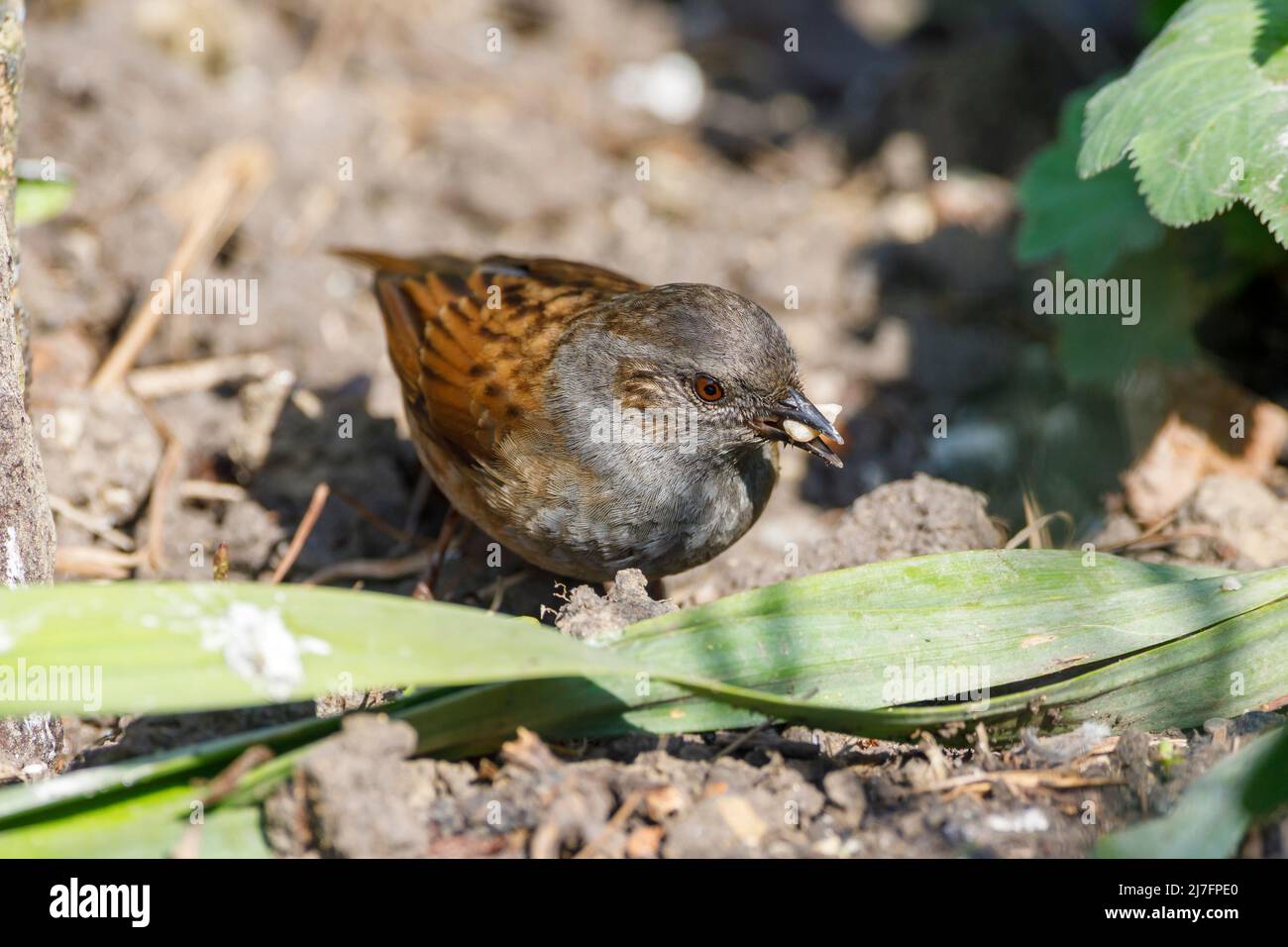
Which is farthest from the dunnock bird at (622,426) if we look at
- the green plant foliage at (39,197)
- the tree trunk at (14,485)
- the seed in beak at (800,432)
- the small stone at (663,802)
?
the green plant foliage at (39,197)

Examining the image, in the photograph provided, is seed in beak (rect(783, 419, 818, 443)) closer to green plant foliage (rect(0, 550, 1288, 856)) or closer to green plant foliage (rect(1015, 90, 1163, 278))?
green plant foliage (rect(0, 550, 1288, 856))

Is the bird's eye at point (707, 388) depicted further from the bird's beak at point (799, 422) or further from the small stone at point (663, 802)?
the small stone at point (663, 802)

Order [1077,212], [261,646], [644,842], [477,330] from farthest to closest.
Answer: [1077,212] < [477,330] < [644,842] < [261,646]

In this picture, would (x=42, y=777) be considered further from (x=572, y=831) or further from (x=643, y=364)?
(x=643, y=364)

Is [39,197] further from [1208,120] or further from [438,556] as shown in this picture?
[1208,120]

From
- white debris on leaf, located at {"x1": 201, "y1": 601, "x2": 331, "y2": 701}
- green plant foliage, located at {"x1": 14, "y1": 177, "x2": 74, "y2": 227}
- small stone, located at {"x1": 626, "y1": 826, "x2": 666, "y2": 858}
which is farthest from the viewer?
green plant foliage, located at {"x1": 14, "y1": 177, "x2": 74, "y2": 227}

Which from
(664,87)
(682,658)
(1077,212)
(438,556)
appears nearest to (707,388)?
(682,658)

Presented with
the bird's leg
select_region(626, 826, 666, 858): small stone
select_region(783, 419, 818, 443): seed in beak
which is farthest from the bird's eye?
select_region(626, 826, 666, 858): small stone

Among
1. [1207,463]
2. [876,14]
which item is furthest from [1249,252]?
[876,14]
